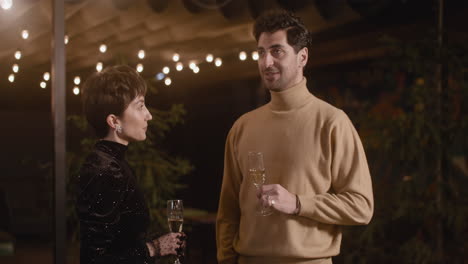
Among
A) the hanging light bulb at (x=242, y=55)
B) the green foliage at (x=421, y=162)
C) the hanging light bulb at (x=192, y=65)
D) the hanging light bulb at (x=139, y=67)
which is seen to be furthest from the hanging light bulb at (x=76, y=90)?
the green foliage at (x=421, y=162)

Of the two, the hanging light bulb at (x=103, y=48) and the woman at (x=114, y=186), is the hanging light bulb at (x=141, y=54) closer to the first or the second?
the hanging light bulb at (x=103, y=48)

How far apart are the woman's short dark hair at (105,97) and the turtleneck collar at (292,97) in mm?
650

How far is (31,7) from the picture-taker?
3158mm

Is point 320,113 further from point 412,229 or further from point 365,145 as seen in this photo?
point 412,229

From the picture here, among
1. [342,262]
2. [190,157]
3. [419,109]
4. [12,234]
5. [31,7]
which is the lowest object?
[342,262]

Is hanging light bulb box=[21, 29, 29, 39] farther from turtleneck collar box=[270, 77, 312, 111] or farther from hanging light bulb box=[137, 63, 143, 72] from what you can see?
turtleneck collar box=[270, 77, 312, 111]

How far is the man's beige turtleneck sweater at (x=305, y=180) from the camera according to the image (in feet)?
7.92

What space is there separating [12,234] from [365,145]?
99.4 inches

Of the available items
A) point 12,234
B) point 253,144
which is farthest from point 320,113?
point 12,234

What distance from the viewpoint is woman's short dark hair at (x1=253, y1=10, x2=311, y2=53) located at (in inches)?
97.7

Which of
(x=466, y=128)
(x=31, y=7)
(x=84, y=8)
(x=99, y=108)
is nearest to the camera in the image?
(x=99, y=108)

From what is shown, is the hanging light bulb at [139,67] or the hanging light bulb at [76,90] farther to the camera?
the hanging light bulb at [139,67]

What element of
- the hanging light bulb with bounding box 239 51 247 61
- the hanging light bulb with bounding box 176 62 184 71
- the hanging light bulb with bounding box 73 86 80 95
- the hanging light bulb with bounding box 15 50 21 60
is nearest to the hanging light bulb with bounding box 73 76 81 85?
the hanging light bulb with bounding box 73 86 80 95

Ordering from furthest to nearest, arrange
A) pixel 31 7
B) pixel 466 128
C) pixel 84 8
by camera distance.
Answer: pixel 466 128 < pixel 84 8 < pixel 31 7
